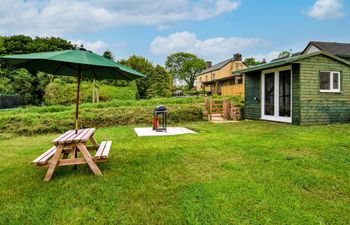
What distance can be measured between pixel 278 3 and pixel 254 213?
1417 centimetres

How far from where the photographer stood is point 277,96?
10547mm

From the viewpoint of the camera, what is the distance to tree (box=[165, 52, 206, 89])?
63469mm

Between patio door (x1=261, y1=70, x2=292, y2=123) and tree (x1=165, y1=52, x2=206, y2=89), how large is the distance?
52032 millimetres

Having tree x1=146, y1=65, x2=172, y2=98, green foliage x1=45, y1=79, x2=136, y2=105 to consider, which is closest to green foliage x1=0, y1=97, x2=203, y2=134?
green foliage x1=45, y1=79, x2=136, y2=105

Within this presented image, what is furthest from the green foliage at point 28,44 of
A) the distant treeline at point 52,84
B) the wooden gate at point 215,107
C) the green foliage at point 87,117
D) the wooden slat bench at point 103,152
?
the wooden slat bench at point 103,152

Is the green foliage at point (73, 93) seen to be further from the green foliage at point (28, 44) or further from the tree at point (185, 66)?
the tree at point (185, 66)

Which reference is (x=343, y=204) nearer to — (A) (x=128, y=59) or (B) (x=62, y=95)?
(B) (x=62, y=95)

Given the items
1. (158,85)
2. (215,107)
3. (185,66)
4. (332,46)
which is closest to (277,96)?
(215,107)

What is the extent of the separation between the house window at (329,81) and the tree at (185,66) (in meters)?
53.3

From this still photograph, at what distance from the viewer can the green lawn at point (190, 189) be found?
2.43 m

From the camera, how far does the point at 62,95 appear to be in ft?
62.3

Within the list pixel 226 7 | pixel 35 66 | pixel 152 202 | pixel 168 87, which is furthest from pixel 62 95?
pixel 152 202

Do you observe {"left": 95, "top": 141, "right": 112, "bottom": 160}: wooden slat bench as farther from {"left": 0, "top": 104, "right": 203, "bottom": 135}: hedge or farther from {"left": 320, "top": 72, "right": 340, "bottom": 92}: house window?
{"left": 320, "top": 72, "right": 340, "bottom": 92}: house window

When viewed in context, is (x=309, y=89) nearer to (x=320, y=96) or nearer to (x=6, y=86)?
(x=320, y=96)
